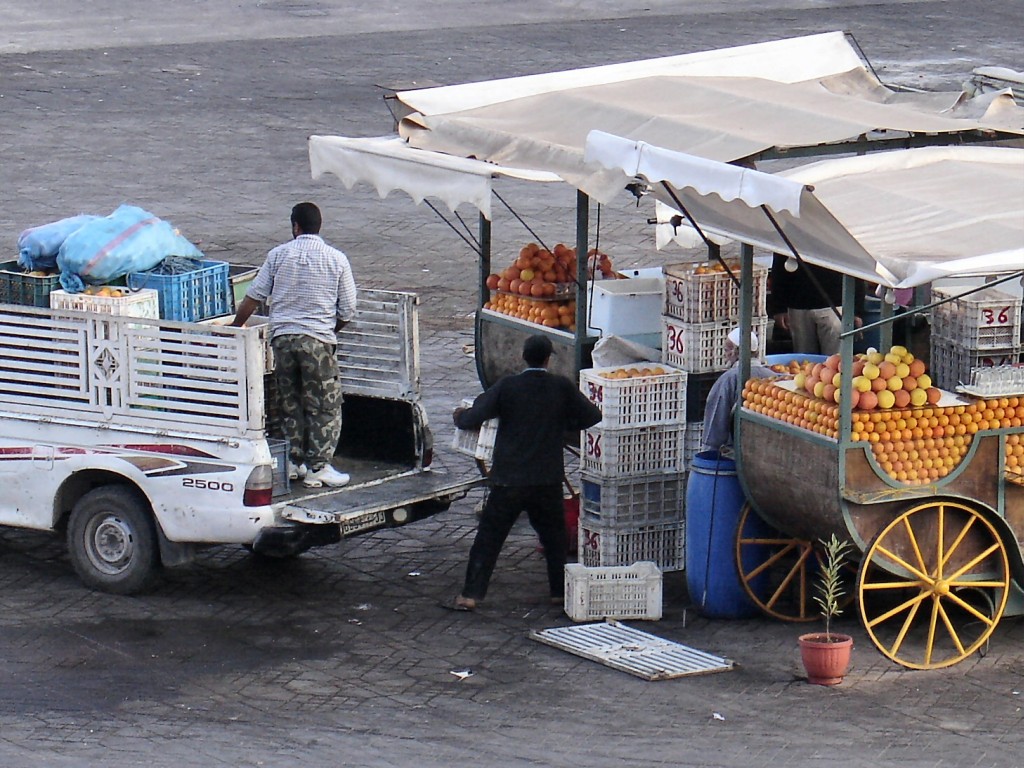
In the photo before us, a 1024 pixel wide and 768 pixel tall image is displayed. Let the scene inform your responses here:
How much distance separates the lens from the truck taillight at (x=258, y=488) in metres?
9.09

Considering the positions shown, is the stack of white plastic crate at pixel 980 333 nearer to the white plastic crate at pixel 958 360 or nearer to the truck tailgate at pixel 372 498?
the white plastic crate at pixel 958 360

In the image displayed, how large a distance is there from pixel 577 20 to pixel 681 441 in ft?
67.2

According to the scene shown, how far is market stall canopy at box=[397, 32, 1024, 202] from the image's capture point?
31.4 feet

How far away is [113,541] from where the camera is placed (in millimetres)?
9594

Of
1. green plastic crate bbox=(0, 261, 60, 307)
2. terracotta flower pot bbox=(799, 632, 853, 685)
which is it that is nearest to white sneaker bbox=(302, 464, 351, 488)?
green plastic crate bbox=(0, 261, 60, 307)

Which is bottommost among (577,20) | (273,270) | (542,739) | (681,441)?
(542,739)

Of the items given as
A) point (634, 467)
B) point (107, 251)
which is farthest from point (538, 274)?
point (107, 251)

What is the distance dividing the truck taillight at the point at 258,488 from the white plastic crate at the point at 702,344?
88.2 inches

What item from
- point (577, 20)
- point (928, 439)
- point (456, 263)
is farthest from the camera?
point (577, 20)

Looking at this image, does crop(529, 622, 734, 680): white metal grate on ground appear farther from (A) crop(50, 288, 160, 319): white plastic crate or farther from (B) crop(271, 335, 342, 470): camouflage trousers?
(A) crop(50, 288, 160, 319): white plastic crate

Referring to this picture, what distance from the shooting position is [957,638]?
28.6 ft

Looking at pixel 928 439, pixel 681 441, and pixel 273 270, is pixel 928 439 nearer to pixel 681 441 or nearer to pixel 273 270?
pixel 681 441

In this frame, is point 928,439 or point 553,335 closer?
point 928,439

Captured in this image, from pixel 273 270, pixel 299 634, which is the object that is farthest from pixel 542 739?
pixel 273 270
